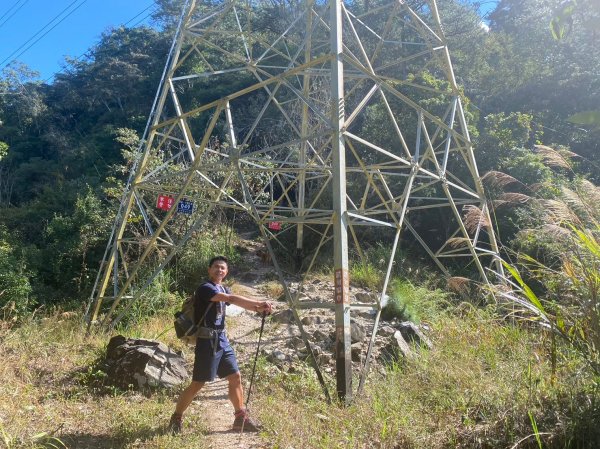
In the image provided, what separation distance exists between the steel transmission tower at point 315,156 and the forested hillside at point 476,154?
0.67m

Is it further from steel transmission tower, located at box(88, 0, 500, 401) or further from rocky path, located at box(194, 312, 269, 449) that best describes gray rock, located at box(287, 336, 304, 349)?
steel transmission tower, located at box(88, 0, 500, 401)

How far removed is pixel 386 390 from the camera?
502 centimetres

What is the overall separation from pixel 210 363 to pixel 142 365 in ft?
4.92

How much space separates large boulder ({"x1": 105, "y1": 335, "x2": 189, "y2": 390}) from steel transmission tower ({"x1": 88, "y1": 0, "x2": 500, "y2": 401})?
3.30 feet

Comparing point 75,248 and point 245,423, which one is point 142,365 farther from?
point 75,248

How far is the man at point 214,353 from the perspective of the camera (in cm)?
458

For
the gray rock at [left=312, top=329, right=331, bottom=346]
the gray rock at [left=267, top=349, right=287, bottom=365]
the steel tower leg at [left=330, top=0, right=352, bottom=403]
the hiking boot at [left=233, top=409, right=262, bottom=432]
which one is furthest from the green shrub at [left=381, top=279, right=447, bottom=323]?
the hiking boot at [left=233, top=409, right=262, bottom=432]

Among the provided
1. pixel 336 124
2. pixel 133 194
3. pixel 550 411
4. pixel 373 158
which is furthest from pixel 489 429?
pixel 373 158

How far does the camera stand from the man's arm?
4426 mm

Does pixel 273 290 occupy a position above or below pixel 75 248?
below

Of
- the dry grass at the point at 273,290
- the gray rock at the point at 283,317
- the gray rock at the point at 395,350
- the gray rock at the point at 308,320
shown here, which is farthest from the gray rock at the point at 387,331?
the dry grass at the point at 273,290

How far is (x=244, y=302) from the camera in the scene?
4.43 m

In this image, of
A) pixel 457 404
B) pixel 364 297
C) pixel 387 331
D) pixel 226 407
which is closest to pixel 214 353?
pixel 226 407

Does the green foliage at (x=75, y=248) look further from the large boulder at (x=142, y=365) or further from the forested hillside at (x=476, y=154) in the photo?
the large boulder at (x=142, y=365)
